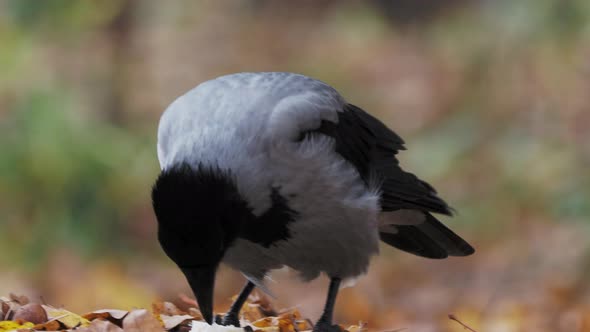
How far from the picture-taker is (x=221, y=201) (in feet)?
11.9

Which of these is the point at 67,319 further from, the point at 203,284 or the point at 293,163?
the point at 293,163

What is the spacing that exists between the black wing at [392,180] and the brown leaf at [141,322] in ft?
3.09

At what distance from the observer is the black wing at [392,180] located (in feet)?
14.2

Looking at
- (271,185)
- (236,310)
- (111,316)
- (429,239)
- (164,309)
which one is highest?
(429,239)

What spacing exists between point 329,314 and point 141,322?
783 mm

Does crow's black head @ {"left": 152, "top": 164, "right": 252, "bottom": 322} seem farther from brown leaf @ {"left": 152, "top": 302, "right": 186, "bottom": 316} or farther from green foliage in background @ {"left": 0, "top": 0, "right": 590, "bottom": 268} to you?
green foliage in background @ {"left": 0, "top": 0, "right": 590, "bottom": 268}

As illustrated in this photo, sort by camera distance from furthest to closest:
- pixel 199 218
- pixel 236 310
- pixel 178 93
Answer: pixel 178 93
pixel 236 310
pixel 199 218

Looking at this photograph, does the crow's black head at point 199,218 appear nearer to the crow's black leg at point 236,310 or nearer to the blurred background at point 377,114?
the crow's black leg at point 236,310

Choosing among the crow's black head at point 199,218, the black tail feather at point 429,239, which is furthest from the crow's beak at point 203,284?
the black tail feather at point 429,239

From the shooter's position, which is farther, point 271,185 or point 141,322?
point 271,185

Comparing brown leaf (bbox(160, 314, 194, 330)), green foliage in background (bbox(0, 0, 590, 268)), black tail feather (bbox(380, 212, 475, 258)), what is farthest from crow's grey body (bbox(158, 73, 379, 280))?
green foliage in background (bbox(0, 0, 590, 268))

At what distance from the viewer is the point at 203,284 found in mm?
3678

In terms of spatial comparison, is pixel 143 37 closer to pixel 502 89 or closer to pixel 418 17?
pixel 502 89

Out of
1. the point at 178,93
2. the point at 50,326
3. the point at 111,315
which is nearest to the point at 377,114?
the point at 178,93
